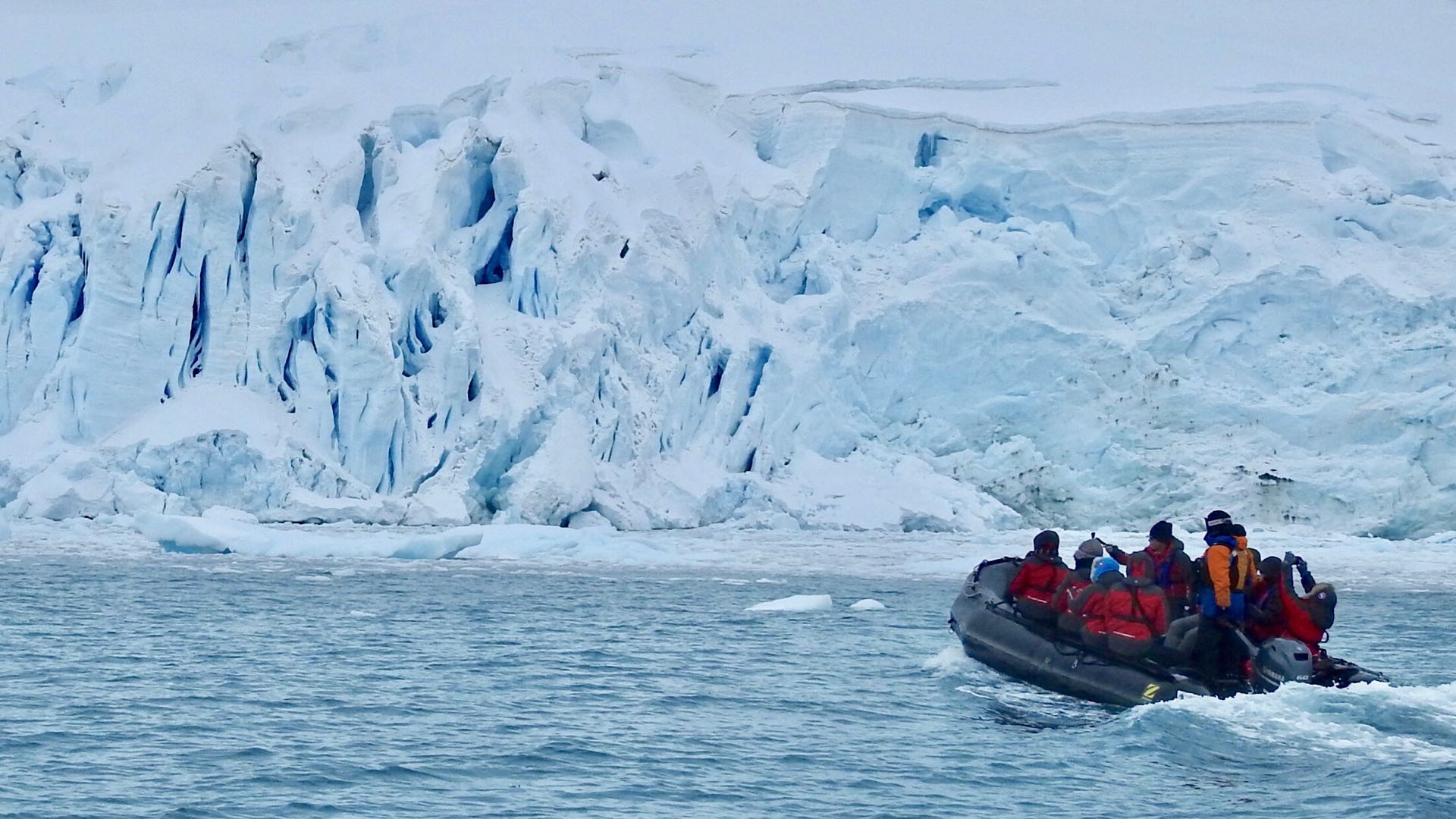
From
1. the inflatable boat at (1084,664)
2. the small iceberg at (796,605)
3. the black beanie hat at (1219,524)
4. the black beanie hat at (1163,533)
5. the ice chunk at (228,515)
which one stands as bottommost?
the ice chunk at (228,515)

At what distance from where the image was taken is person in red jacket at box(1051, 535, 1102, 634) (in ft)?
38.5

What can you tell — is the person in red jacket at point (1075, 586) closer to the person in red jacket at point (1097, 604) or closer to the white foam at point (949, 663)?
the person in red jacket at point (1097, 604)

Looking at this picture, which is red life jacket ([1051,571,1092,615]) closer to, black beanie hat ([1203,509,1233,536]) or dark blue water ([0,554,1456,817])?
dark blue water ([0,554,1456,817])

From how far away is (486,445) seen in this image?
24.7 m

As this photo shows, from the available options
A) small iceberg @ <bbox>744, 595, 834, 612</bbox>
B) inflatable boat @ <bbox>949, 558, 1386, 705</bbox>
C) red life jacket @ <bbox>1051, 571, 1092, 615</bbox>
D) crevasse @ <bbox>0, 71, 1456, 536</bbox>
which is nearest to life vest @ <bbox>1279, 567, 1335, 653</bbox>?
inflatable boat @ <bbox>949, 558, 1386, 705</bbox>

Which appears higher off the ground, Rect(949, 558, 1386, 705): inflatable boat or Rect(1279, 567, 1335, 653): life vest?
Rect(1279, 567, 1335, 653): life vest

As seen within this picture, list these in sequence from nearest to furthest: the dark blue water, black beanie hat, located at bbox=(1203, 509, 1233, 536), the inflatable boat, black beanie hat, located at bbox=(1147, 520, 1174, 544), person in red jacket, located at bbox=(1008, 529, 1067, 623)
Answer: the dark blue water, the inflatable boat, black beanie hat, located at bbox=(1203, 509, 1233, 536), black beanie hat, located at bbox=(1147, 520, 1174, 544), person in red jacket, located at bbox=(1008, 529, 1067, 623)

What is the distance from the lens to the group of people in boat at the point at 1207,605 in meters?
10.3

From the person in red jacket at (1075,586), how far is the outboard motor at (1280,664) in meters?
1.59

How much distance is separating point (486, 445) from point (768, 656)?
501 inches

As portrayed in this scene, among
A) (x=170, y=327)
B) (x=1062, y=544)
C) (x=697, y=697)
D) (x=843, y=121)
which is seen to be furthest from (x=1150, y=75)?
(x=697, y=697)

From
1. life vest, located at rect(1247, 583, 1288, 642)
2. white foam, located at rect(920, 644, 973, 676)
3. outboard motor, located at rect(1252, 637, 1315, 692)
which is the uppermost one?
life vest, located at rect(1247, 583, 1288, 642)

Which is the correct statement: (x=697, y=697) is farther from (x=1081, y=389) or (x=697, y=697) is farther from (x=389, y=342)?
(x=1081, y=389)

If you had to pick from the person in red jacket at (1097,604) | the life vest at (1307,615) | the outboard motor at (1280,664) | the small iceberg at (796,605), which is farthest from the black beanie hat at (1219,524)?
the small iceberg at (796,605)
